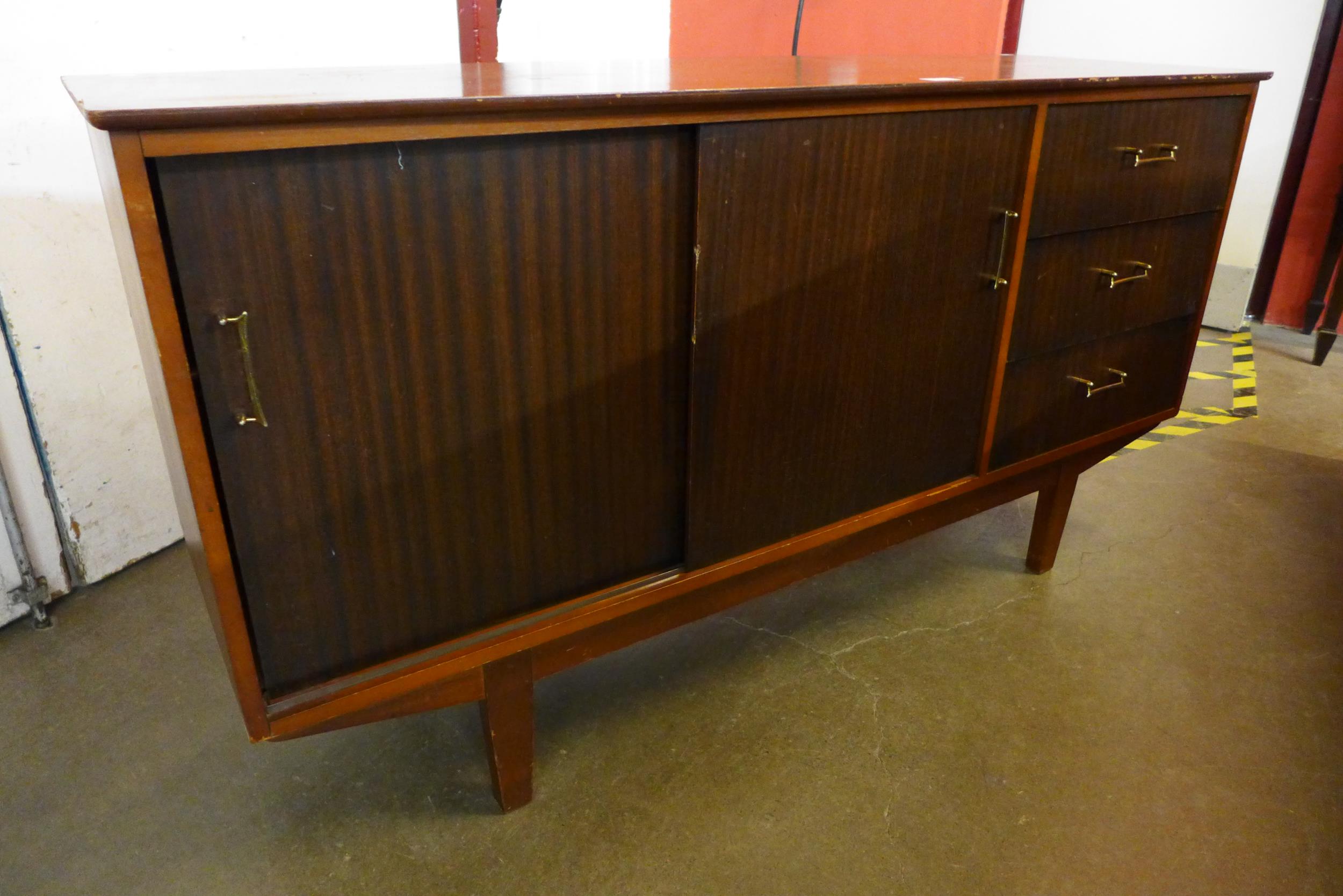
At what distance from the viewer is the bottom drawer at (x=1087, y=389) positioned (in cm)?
157

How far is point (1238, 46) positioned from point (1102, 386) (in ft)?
7.41

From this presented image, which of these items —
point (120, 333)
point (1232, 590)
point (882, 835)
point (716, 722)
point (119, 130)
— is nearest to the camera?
point (119, 130)

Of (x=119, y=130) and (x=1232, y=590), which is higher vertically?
(x=119, y=130)

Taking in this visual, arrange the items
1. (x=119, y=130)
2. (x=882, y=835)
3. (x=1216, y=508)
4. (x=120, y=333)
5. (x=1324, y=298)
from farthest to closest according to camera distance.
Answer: (x=1324, y=298) → (x=1216, y=508) → (x=120, y=333) → (x=882, y=835) → (x=119, y=130)

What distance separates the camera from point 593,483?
3.79 feet

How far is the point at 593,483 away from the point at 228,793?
2.29 feet

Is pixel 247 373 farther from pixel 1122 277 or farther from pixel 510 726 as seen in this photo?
pixel 1122 277

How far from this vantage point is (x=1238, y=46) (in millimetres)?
3178

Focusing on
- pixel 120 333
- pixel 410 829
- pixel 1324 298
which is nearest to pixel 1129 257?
pixel 410 829

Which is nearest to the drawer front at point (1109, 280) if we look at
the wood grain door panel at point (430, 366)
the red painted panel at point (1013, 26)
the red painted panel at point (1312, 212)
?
the wood grain door panel at point (430, 366)

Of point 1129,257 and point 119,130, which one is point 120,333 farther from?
point 1129,257

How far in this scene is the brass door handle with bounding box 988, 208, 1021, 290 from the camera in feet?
4.47

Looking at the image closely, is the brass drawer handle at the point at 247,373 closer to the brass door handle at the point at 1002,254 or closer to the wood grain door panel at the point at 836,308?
the wood grain door panel at the point at 836,308

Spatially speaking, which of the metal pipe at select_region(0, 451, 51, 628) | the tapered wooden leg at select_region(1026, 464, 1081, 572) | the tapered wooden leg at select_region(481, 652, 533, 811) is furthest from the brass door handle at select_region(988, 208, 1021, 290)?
the metal pipe at select_region(0, 451, 51, 628)
